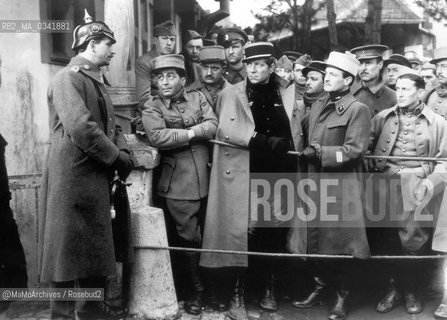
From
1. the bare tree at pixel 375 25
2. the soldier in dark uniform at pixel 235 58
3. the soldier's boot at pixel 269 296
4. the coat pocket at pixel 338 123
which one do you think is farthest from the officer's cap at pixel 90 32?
the bare tree at pixel 375 25

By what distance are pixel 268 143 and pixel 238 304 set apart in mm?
1354

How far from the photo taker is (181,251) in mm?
4953

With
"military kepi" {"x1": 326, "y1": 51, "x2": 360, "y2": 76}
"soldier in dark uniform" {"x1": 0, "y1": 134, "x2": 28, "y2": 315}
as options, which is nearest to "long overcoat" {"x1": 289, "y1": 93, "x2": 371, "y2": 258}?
"military kepi" {"x1": 326, "y1": 51, "x2": 360, "y2": 76}

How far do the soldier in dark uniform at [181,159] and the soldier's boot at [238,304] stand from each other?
0.26 m

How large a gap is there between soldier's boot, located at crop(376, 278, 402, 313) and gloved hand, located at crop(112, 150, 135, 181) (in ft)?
8.00

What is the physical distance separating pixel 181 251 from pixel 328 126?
1.61 m

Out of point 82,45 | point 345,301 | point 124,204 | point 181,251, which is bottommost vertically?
point 345,301

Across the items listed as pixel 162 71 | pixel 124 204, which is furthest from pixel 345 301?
pixel 162 71

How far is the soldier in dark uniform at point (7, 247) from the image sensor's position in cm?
459

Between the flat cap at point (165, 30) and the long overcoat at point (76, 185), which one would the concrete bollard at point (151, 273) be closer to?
the long overcoat at point (76, 185)

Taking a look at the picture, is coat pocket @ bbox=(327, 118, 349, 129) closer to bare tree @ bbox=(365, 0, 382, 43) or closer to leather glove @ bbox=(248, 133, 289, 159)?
leather glove @ bbox=(248, 133, 289, 159)

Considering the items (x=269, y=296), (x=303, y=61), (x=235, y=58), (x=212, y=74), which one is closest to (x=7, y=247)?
(x=269, y=296)

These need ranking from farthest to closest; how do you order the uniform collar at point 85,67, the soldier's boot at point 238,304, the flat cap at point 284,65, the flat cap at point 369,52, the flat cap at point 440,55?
1. the flat cap at point 284,65
2. the flat cap at point 369,52
3. the flat cap at point 440,55
4. the soldier's boot at point 238,304
5. the uniform collar at point 85,67

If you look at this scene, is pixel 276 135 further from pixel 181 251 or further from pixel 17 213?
pixel 17 213
